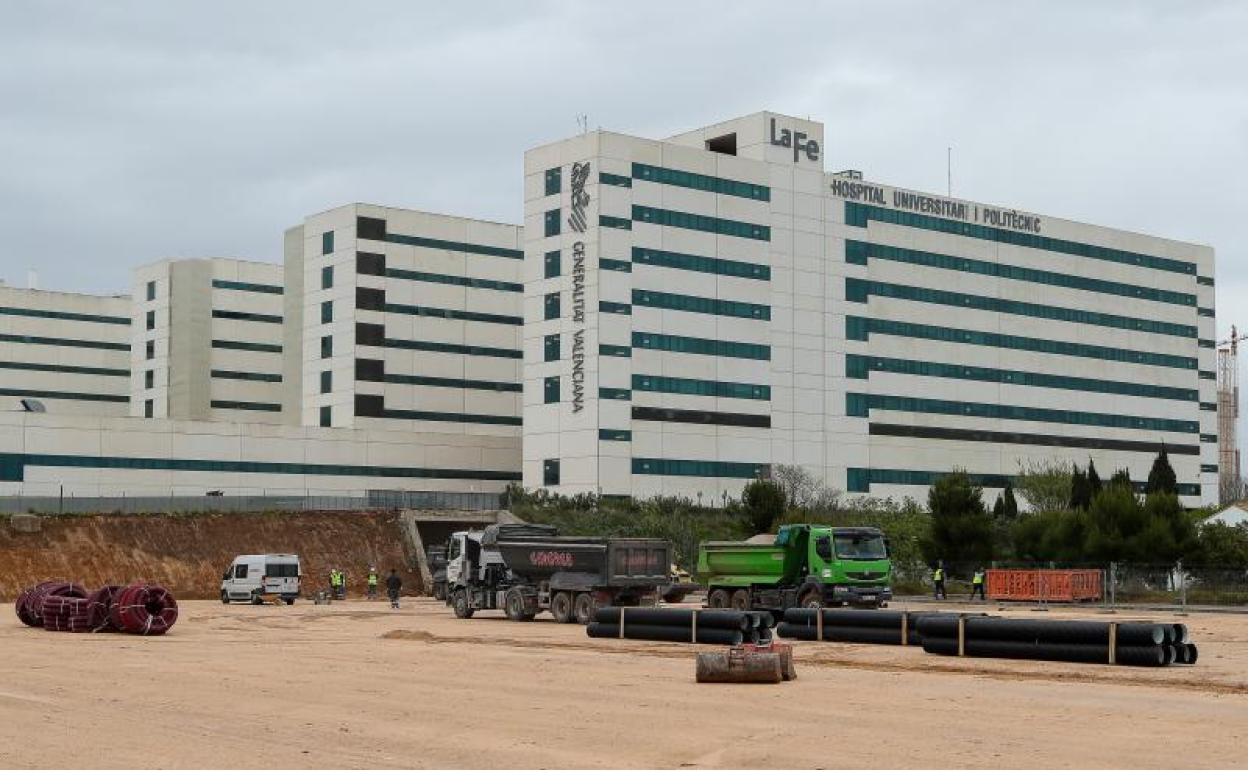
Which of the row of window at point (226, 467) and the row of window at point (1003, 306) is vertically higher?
the row of window at point (1003, 306)

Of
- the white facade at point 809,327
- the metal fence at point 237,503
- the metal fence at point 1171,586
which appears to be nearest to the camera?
the metal fence at point 1171,586

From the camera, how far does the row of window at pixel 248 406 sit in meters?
153

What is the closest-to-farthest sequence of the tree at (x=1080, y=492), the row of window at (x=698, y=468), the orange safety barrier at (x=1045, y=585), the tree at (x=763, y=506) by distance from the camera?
the orange safety barrier at (x=1045, y=585), the tree at (x=763, y=506), the tree at (x=1080, y=492), the row of window at (x=698, y=468)

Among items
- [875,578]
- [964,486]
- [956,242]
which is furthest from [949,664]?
[956,242]

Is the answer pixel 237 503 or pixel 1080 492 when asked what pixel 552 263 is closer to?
pixel 237 503

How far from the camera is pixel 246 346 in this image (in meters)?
157

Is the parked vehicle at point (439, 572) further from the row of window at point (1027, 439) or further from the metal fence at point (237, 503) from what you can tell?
the row of window at point (1027, 439)

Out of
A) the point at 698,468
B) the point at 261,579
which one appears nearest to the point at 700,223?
the point at 698,468

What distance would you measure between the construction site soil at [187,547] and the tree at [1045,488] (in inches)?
2074

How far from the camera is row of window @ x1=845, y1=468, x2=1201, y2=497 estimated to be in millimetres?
120500

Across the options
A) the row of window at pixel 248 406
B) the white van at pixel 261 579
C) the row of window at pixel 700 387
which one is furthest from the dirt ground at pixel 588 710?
the row of window at pixel 248 406

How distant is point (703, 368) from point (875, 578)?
198 ft

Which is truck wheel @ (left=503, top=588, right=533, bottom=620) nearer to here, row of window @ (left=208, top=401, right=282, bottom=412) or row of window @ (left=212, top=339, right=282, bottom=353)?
row of window @ (left=208, top=401, right=282, bottom=412)

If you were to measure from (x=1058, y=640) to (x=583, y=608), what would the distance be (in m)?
20.8
